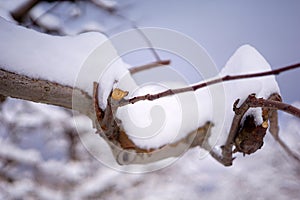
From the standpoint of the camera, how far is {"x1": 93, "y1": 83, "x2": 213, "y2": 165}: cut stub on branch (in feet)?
1.78

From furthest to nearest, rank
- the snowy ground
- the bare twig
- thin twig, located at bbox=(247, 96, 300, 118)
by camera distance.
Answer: the snowy ground
the bare twig
thin twig, located at bbox=(247, 96, 300, 118)

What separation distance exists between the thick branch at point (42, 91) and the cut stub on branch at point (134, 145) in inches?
1.9

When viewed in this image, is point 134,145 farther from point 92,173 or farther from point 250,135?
point 92,173

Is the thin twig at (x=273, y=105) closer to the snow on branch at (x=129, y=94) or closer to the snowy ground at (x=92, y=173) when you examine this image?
the snow on branch at (x=129, y=94)

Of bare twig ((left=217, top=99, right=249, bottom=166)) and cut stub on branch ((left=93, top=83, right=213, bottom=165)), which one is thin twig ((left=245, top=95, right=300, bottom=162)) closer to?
bare twig ((left=217, top=99, right=249, bottom=166))

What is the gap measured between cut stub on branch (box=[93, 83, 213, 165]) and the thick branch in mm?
48

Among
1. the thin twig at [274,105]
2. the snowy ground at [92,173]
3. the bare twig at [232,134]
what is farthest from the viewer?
the snowy ground at [92,173]

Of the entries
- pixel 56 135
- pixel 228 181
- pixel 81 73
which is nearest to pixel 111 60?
pixel 81 73

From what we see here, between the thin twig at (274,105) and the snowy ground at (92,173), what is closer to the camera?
the thin twig at (274,105)

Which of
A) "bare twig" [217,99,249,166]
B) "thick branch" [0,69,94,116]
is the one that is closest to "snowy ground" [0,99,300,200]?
"bare twig" [217,99,249,166]

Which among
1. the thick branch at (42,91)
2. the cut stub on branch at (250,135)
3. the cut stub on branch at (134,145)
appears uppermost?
the thick branch at (42,91)

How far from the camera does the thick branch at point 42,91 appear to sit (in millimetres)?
412

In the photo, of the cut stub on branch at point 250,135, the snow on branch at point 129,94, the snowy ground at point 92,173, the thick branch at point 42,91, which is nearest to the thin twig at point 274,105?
the snow on branch at point 129,94

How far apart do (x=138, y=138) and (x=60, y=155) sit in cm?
184
